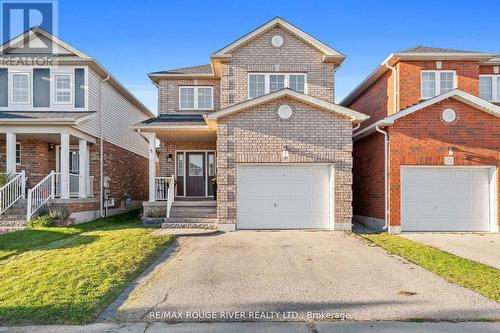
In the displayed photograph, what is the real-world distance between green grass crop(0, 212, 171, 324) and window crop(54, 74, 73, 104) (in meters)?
6.16

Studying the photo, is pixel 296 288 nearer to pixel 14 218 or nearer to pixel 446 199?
pixel 446 199

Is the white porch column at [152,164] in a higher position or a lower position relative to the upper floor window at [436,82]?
lower

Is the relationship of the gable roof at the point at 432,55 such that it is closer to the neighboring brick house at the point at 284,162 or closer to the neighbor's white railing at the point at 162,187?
the neighboring brick house at the point at 284,162

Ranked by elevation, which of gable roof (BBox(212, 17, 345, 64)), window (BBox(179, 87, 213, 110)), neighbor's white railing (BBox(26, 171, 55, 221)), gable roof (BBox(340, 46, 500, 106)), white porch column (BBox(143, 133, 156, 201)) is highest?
gable roof (BBox(212, 17, 345, 64))

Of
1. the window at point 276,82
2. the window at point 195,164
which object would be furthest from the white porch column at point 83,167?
the window at point 276,82

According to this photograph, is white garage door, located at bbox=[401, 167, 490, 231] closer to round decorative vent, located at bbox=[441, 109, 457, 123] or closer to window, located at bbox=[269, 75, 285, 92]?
round decorative vent, located at bbox=[441, 109, 457, 123]

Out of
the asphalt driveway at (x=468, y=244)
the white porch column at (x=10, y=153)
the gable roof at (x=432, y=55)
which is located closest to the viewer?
the asphalt driveway at (x=468, y=244)

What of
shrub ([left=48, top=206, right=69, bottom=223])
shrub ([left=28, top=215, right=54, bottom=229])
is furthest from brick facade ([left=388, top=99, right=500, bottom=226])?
shrub ([left=28, top=215, right=54, bottom=229])

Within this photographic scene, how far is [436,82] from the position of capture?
15.4 metres

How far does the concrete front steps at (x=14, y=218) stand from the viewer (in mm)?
12793

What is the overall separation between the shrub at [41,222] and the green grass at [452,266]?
10317mm

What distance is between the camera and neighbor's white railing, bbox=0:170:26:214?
1336 centimetres

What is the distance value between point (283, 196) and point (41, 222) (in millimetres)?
7972

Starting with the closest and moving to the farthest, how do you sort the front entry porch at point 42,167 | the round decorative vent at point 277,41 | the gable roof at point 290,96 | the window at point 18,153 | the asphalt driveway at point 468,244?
1. the asphalt driveway at point 468,244
2. the gable roof at point 290,96
3. the front entry porch at point 42,167
4. the round decorative vent at point 277,41
5. the window at point 18,153
